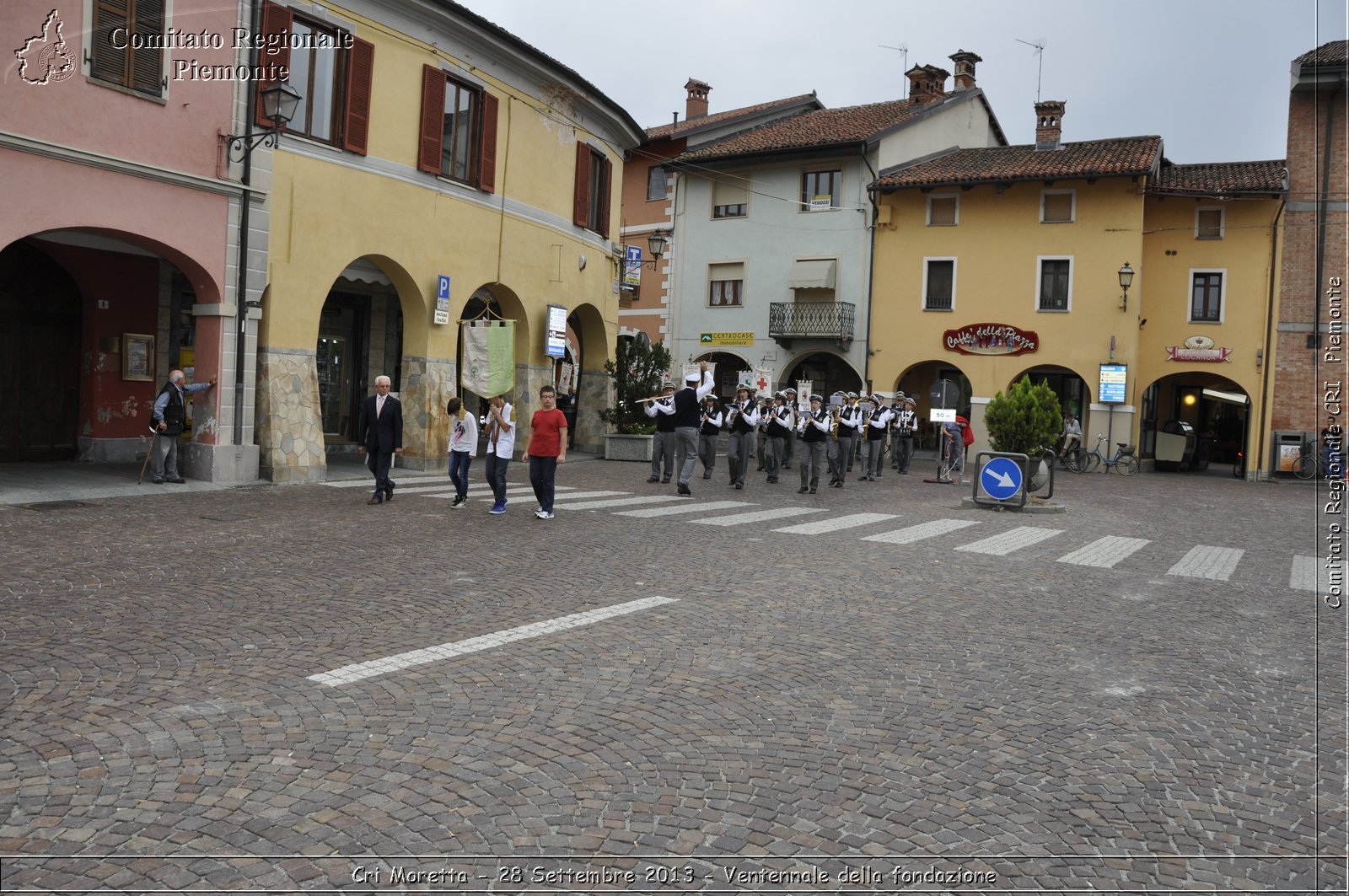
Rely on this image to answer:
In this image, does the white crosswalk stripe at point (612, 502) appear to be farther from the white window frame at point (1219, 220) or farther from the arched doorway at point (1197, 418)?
the white window frame at point (1219, 220)

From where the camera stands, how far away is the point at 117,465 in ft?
52.8

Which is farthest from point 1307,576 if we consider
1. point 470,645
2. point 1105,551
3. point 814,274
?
point 814,274

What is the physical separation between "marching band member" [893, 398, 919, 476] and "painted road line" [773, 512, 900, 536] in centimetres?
1006

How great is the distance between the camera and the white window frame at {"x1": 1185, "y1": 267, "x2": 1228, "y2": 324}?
30.3 metres

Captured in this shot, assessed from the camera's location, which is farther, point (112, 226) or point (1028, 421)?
point (1028, 421)

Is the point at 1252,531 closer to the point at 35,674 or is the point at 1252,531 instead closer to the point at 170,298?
the point at 35,674

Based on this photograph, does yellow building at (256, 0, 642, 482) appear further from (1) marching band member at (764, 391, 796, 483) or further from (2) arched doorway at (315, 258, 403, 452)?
(1) marching band member at (764, 391, 796, 483)

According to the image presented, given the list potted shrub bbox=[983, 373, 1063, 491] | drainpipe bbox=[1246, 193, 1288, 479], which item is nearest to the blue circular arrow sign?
potted shrub bbox=[983, 373, 1063, 491]

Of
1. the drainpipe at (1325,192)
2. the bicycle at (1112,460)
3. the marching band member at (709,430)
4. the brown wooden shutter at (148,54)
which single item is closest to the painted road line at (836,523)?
the marching band member at (709,430)

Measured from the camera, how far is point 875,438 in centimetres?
2117

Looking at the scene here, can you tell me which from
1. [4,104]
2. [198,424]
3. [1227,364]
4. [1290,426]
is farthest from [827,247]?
[4,104]

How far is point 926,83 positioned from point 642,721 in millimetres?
35707

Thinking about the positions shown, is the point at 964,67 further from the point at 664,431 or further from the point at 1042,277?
the point at 664,431

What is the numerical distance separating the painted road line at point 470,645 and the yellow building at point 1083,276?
84.8ft
